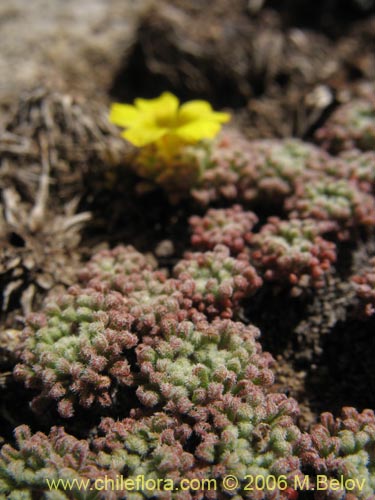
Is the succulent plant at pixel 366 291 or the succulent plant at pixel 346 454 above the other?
the succulent plant at pixel 366 291

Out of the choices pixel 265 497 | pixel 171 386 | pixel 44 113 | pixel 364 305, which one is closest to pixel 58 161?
pixel 44 113

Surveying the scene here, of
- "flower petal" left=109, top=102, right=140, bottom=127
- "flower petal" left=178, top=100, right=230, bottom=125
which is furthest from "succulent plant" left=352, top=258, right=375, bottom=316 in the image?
"flower petal" left=109, top=102, right=140, bottom=127

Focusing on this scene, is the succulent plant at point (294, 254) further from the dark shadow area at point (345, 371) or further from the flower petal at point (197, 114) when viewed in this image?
the flower petal at point (197, 114)

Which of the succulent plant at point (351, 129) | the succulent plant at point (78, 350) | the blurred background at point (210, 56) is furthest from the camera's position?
the blurred background at point (210, 56)

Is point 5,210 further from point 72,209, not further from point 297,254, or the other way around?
point 297,254

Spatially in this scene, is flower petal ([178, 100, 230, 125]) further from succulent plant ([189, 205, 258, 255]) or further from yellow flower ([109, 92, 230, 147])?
succulent plant ([189, 205, 258, 255])

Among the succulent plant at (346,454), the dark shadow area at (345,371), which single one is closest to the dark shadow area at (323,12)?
the dark shadow area at (345,371)

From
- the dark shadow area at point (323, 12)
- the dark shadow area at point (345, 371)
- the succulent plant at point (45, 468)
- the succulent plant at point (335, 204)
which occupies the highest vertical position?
the dark shadow area at point (323, 12)
